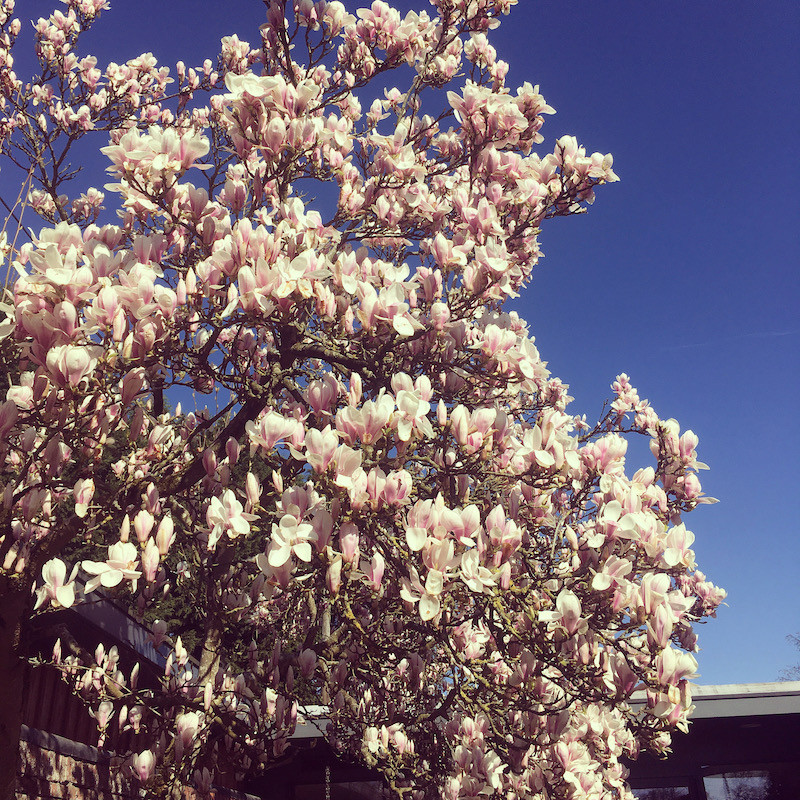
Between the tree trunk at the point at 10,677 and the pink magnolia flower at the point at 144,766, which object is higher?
the tree trunk at the point at 10,677

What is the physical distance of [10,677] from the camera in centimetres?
328

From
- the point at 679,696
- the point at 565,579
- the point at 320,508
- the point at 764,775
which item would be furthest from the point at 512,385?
the point at 764,775

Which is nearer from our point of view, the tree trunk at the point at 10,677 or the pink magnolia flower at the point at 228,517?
the pink magnolia flower at the point at 228,517

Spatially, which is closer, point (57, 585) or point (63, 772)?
point (57, 585)

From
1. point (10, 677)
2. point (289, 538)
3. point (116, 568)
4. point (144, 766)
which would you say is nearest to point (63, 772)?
point (144, 766)

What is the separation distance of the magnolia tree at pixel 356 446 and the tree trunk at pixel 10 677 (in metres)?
0.01

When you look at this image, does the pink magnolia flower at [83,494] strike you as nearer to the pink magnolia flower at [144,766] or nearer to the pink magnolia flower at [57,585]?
the pink magnolia flower at [57,585]

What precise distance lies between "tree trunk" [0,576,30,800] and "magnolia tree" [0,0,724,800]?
1 centimetres

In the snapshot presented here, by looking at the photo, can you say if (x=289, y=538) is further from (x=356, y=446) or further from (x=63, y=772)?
(x=63, y=772)

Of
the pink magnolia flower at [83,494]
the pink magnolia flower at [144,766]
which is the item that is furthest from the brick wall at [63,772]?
the pink magnolia flower at [83,494]

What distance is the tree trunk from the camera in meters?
3.18

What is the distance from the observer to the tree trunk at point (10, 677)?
318 centimetres

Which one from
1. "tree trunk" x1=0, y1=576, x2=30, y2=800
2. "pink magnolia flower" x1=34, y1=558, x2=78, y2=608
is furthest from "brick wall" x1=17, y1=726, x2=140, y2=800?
"pink magnolia flower" x1=34, y1=558, x2=78, y2=608

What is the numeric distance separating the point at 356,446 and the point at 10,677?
7.01 feet
